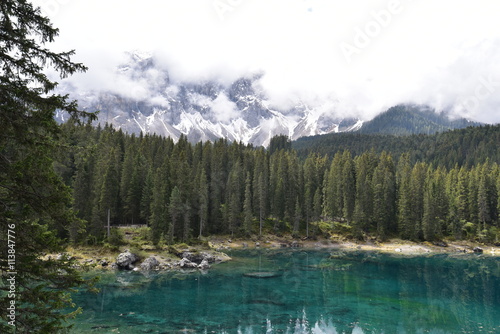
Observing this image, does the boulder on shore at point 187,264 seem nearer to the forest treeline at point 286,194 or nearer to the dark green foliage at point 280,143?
the forest treeline at point 286,194

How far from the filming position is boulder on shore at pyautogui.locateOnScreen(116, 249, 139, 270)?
2002 inches

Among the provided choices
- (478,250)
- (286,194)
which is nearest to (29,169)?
(286,194)

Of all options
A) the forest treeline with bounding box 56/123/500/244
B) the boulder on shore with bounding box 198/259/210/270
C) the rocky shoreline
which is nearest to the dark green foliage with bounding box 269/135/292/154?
the forest treeline with bounding box 56/123/500/244

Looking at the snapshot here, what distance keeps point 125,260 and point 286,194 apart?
58.3 m

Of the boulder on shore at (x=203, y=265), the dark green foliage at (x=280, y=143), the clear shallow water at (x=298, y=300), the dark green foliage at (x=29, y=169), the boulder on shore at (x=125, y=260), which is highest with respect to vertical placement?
the dark green foliage at (x=280, y=143)

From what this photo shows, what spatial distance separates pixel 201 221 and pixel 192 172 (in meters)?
17.5

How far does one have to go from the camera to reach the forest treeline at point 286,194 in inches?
3066

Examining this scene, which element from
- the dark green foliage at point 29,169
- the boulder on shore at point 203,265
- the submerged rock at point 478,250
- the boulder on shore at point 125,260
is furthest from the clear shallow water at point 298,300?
the submerged rock at point 478,250

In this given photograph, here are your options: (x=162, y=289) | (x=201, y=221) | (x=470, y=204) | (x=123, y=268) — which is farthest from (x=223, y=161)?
(x=470, y=204)

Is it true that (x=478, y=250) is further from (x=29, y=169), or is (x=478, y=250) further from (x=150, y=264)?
(x=29, y=169)

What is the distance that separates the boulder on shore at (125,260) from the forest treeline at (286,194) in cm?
1622

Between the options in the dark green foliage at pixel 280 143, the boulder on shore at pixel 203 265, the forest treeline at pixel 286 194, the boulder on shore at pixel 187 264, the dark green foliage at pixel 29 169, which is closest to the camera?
the dark green foliage at pixel 29 169

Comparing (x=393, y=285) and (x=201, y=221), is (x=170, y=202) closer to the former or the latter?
(x=201, y=221)

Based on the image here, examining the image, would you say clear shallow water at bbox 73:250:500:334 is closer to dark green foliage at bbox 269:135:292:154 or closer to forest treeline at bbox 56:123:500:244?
forest treeline at bbox 56:123:500:244
